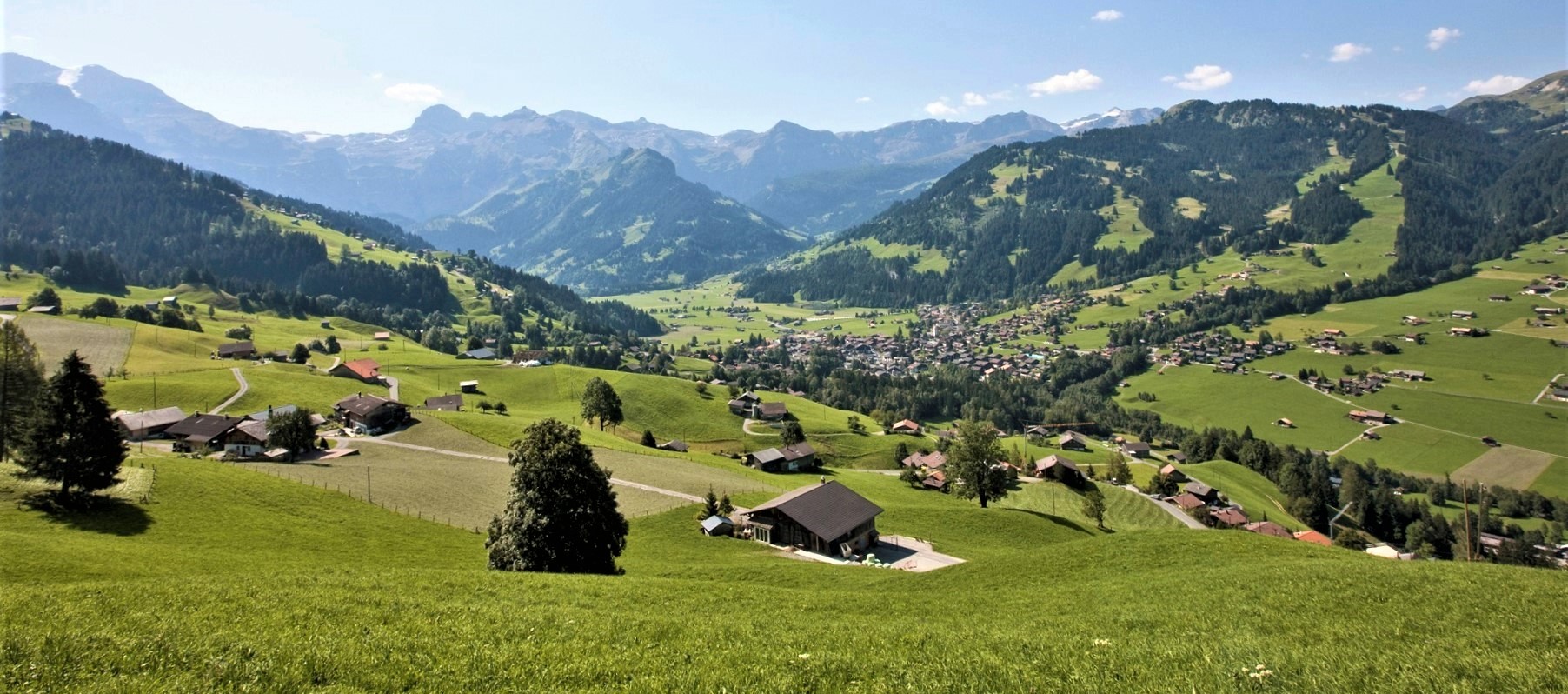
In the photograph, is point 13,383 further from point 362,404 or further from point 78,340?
point 78,340

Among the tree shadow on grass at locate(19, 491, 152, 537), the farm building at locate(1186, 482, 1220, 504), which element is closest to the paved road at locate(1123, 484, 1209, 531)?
the farm building at locate(1186, 482, 1220, 504)

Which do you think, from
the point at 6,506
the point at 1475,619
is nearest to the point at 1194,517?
the point at 1475,619

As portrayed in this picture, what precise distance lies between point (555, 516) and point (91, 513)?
1243 inches

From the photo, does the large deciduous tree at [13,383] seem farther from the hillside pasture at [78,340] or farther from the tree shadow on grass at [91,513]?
the hillside pasture at [78,340]

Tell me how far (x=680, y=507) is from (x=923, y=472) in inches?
1848

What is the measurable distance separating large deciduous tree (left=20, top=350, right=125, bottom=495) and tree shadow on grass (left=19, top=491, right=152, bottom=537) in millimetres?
823

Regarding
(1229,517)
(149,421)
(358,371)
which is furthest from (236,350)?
(1229,517)

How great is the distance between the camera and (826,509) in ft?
205

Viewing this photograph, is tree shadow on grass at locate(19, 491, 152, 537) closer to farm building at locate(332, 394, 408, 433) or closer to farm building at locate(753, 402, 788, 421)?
farm building at locate(332, 394, 408, 433)

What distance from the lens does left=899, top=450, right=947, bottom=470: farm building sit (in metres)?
114

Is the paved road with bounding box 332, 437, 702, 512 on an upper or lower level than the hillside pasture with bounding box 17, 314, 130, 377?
lower

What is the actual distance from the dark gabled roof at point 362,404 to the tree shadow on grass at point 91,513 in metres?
50.8

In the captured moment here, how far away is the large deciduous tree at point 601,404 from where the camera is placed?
11706 cm

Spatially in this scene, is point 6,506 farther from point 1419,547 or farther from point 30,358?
point 1419,547
